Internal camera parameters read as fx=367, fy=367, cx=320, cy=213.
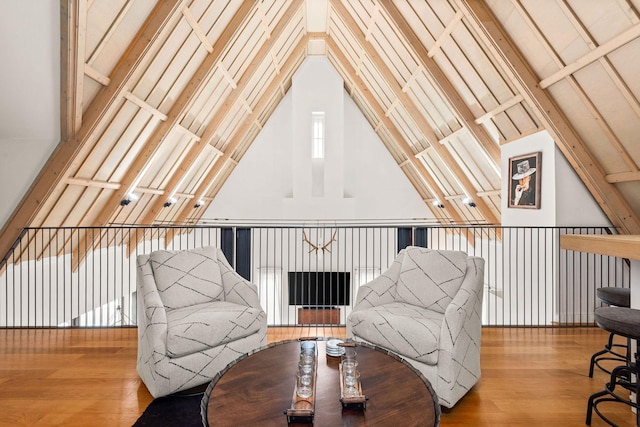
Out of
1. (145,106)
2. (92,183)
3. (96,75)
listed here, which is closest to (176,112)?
(145,106)

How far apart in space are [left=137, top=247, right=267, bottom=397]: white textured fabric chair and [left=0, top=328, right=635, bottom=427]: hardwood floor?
0.89 ft

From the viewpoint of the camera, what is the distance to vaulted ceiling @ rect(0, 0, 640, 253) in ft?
9.93

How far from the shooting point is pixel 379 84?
6.59m

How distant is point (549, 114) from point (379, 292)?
259cm

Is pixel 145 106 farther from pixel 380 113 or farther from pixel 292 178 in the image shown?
pixel 292 178

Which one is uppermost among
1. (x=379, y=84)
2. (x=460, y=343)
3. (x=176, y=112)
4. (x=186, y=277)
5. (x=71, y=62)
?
(x=379, y=84)

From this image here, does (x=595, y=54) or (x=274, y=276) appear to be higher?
(x=595, y=54)

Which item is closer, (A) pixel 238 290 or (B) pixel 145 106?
(A) pixel 238 290

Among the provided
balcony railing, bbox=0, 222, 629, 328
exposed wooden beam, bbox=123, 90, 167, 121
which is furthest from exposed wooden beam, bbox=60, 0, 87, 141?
balcony railing, bbox=0, 222, 629, 328

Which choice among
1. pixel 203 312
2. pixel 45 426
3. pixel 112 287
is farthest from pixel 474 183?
pixel 112 287

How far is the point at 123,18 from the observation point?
304cm

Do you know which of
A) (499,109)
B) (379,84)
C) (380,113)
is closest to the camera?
(499,109)

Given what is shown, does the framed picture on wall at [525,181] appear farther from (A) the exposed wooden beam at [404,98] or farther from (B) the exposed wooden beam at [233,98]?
(B) the exposed wooden beam at [233,98]

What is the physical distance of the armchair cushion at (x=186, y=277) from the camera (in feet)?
9.05
